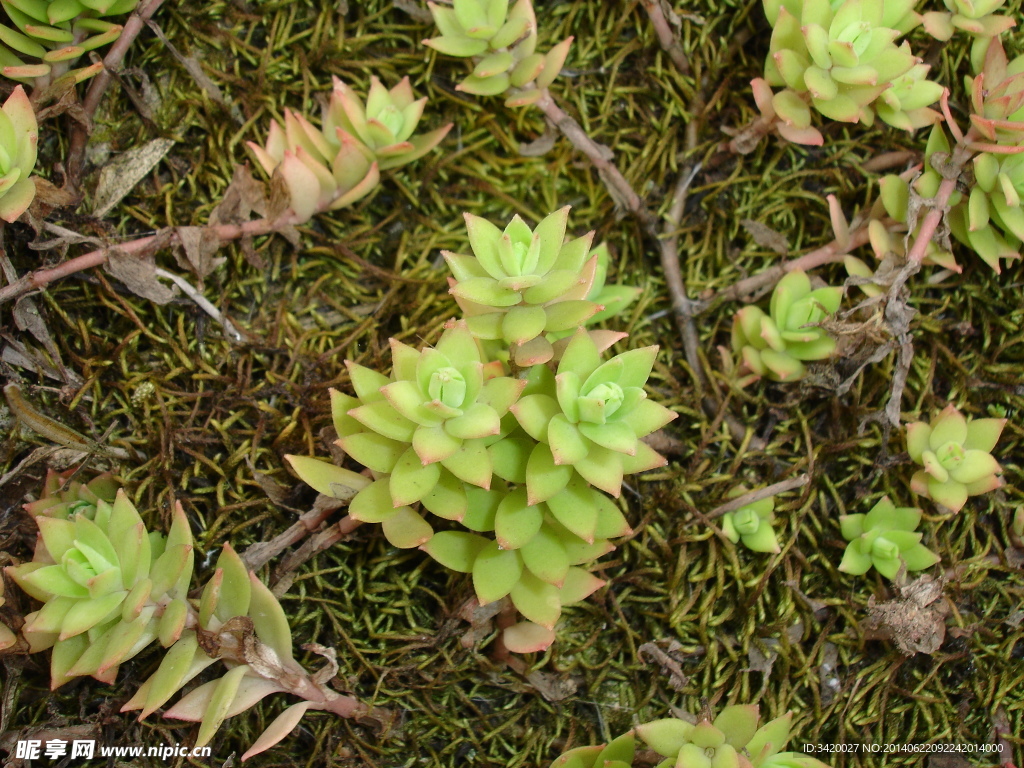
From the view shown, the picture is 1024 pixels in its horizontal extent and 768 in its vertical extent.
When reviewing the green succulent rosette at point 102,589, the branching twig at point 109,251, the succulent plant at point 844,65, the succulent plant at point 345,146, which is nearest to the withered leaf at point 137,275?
the branching twig at point 109,251

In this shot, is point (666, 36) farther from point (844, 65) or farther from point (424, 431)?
point (424, 431)

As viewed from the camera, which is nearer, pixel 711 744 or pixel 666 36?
pixel 711 744

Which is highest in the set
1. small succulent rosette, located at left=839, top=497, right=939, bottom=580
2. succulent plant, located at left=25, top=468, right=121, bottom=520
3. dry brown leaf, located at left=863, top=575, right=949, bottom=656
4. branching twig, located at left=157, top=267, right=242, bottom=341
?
branching twig, located at left=157, top=267, right=242, bottom=341

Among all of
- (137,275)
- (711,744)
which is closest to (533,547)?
(711,744)

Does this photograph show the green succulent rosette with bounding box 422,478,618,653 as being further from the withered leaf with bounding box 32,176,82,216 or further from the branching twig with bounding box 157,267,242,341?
the withered leaf with bounding box 32,176,82,216

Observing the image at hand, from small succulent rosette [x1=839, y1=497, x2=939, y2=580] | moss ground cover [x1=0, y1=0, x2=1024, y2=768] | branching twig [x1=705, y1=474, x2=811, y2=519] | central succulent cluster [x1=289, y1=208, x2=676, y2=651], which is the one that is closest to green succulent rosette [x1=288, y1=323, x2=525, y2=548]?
central succulent cluster [x1=289, y1=208, x2=676, y2=651]

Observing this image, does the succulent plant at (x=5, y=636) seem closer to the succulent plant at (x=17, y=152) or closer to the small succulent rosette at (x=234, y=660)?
the small succulent rosette at (x=234, y=660)
